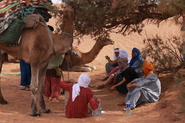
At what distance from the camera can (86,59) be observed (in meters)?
11.3

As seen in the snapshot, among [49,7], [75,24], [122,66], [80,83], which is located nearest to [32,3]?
[49,7]

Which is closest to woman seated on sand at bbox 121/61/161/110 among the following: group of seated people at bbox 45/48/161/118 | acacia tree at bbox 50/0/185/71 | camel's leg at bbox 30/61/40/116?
group of seated people at bbox 45/48/161/118

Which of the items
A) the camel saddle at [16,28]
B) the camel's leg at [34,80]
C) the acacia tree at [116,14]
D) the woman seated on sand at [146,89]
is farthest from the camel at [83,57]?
the camel saddle at [16,28]

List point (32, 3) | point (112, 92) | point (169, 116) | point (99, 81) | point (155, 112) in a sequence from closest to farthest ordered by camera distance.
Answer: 1. point (169, 116)
2. point (155, 112)
3. point (32, 3)
4. point (112, 92)
5. point (99, 81)

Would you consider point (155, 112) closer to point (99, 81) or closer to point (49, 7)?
point (49, 7)

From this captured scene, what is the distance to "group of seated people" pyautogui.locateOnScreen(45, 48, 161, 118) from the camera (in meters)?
6.22

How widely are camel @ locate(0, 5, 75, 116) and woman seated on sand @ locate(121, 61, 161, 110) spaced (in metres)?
1.90

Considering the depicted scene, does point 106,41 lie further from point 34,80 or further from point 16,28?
point 16,28

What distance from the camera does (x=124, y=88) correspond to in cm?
852

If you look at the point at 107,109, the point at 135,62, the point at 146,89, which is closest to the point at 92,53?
the point at 135,62

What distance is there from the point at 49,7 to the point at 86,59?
4435 millimetres

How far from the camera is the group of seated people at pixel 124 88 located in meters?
6.22

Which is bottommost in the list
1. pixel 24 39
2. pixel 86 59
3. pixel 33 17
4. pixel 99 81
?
pixel 99 81

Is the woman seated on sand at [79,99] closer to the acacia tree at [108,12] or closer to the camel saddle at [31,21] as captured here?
the camel saddle at [31,21]
